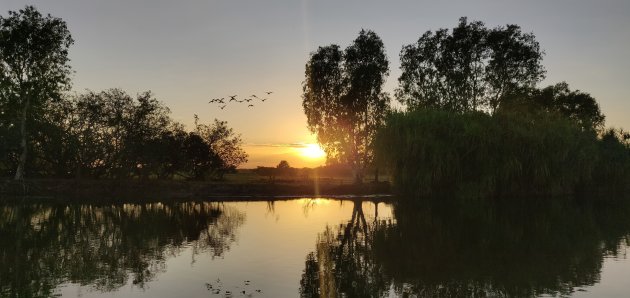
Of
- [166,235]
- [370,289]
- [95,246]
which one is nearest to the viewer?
[370,289]

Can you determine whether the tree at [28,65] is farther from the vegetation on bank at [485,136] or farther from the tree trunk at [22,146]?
the vegetation on bank at [485,136]

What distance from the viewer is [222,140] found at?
7212 cm

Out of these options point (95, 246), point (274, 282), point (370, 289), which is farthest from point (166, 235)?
point (370, 289)

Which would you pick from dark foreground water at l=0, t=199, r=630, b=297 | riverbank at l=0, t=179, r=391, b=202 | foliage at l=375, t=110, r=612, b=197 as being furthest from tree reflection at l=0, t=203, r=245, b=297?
foliage at l=375, t=110, r=612, b=197

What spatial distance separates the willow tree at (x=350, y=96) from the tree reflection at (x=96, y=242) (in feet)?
97.0

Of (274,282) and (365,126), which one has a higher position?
(365,126)

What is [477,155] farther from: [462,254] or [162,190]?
[162,190]

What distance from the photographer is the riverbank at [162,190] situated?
51750 mm

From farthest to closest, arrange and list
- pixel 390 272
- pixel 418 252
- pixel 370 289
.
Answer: pixel 418 252
pixel 390 272
pixel 370 289

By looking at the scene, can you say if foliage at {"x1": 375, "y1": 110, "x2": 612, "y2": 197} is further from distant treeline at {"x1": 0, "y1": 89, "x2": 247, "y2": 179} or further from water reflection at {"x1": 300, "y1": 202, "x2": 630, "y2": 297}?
distant treeline at {"x1": 0, "y1": 89, "x2": 247, "y2": 179}

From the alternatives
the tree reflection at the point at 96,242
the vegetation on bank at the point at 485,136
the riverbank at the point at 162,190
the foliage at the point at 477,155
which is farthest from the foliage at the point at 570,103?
the tree reflection at the point at 96,242

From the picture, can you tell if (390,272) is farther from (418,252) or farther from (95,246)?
(95,246)

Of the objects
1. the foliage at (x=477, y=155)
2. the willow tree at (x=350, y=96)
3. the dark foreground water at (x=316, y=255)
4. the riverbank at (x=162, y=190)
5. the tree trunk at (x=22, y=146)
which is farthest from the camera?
the willow tree at (x=350, y=96)

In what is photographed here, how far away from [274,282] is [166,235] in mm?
12394
